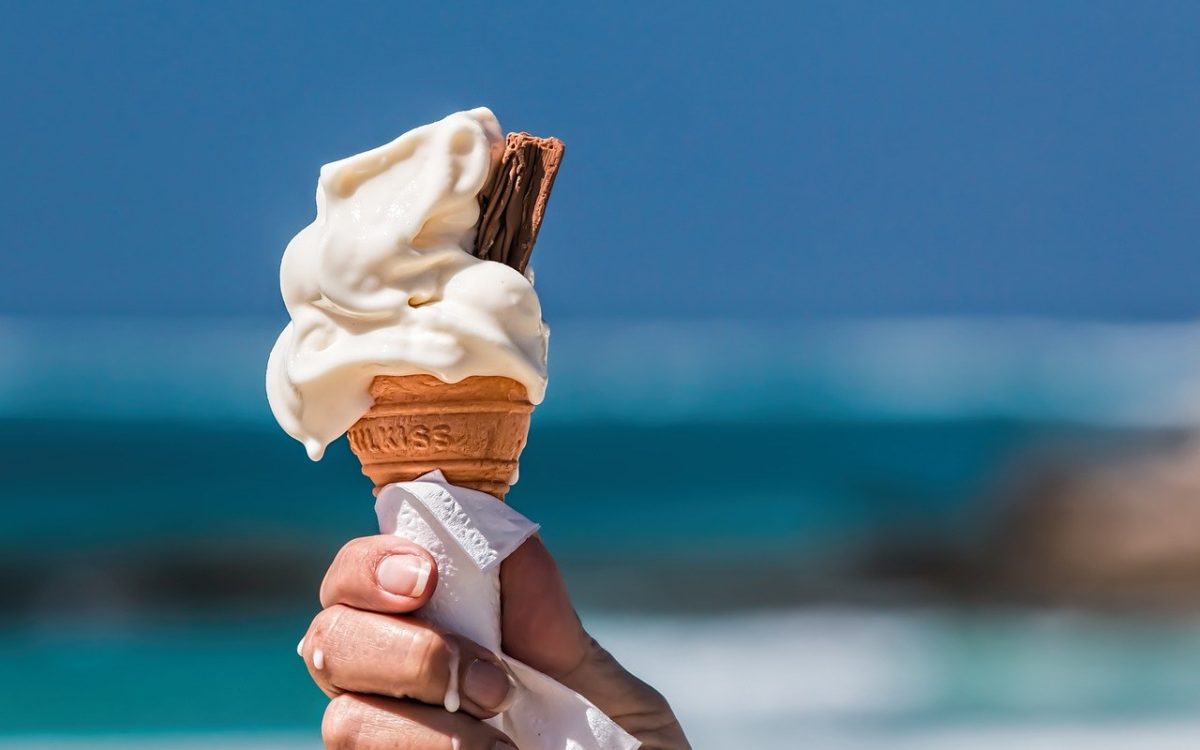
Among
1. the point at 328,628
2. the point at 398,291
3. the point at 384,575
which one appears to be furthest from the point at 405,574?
the point at 398,291

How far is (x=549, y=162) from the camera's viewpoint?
1.91 m

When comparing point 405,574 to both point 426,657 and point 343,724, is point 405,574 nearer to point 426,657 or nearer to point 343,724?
point 426,657

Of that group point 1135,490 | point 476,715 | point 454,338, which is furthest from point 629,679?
point 1135,490

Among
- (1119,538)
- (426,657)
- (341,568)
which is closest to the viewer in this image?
(426,657)

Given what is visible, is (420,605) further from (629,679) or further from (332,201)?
(332,201)

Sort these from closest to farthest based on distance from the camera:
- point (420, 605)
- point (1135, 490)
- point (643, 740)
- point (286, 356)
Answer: point (420, 605), point (286, 356), point (643, 740), point (1135, 490)

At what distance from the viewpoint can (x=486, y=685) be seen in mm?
1725

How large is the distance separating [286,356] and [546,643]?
0.58m

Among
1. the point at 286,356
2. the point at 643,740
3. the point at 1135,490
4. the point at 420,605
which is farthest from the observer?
the point at 1135,490

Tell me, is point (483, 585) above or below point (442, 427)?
below

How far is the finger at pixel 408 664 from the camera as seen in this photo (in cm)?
170

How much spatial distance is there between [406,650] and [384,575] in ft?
0.36

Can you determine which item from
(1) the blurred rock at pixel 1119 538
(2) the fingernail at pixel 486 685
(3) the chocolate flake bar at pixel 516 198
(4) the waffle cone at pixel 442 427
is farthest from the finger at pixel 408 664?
(1) the blurred rock at pixel 1119 538

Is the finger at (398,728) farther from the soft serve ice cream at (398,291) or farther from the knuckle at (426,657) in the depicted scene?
the soft serve ice cream at (398,291)
